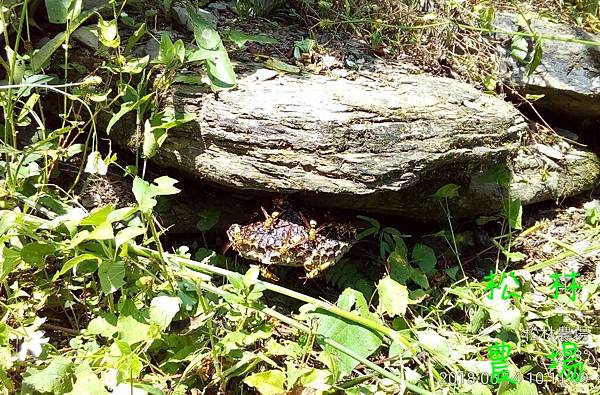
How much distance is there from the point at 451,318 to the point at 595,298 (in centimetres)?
59

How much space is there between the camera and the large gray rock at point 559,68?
2.72 meters

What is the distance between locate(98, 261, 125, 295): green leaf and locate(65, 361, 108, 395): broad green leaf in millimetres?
201

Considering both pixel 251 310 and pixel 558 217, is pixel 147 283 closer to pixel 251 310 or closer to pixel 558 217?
pixel 251 310

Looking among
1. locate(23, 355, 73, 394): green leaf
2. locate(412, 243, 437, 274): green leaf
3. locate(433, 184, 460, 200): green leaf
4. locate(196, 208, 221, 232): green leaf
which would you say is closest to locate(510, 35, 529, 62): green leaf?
locate(433, 184, 460, 200): green leaf

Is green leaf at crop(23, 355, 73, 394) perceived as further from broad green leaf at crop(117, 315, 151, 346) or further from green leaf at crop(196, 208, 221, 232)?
green leaf at crop(196, 208, 221, 232)

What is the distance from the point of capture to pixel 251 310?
1.87 meters

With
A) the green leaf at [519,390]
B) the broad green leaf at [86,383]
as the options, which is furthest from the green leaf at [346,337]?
the broad green leaf at [86,383]

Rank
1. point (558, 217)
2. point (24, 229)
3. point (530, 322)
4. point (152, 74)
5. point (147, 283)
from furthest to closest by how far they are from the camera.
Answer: point (558, 217) → point (530, 322) → point (152, 74) → point (147, 283) → point (24, 229)

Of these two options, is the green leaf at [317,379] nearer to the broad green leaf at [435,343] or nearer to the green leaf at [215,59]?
the broad green leaf at [435,343]

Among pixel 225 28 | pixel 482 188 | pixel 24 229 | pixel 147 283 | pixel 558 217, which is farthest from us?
pixel 558 217

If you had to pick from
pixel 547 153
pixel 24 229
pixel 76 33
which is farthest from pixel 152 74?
pixel 547 153

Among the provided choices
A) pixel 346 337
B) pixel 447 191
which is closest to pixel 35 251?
pixel 346 337

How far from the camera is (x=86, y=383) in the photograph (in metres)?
1.48

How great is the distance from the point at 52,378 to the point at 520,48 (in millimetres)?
2306
